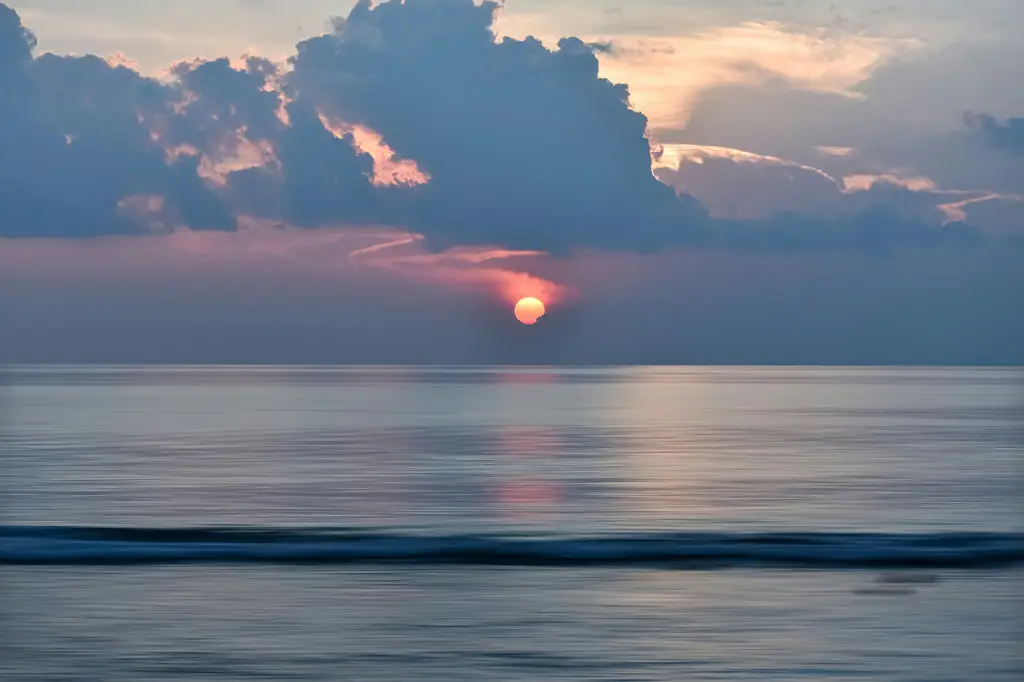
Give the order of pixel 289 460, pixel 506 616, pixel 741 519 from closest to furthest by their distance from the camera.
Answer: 1. pixel 506 616
2. pixel 741 519
3. pixel 289 460

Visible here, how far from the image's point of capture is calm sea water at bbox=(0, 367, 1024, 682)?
14.9m

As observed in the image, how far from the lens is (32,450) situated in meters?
58.0

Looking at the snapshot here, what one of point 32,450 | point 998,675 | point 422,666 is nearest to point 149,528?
point 422,666

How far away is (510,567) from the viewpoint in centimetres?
2244

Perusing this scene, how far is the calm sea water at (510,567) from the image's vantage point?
49.0 ft

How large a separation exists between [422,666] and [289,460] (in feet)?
123

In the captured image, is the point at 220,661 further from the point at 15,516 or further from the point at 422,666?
the point at 15,516

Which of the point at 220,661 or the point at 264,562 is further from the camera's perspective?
the point at 264,562

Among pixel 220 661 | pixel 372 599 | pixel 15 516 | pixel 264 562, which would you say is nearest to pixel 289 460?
pixel 15 516

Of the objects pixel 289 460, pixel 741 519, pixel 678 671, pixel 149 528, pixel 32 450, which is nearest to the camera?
pixel 678 671

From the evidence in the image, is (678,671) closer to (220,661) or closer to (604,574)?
(220,661)

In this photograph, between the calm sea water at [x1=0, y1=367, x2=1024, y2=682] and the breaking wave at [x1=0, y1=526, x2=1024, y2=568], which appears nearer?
the calm sea water at [x1=0, y1=367, x2=1024, y2=682]

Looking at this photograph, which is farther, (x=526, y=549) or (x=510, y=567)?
(x=526, y=549)

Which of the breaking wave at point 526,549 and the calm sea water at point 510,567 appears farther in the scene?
the breaking wave at point 526,549
